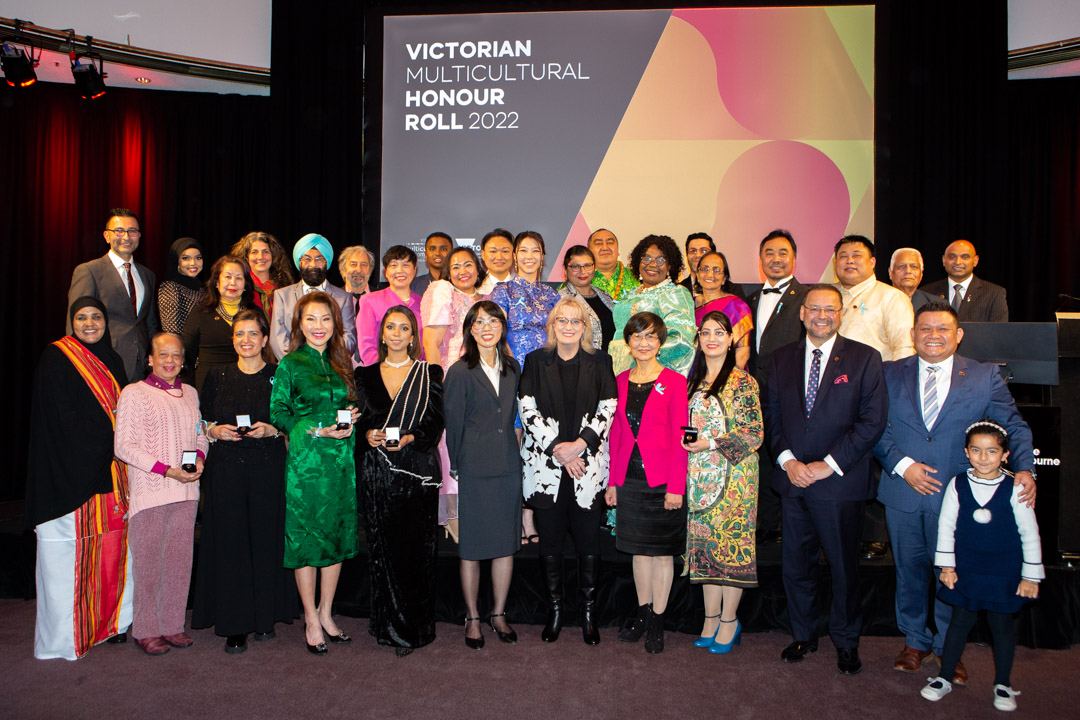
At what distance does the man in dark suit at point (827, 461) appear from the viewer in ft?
11.5

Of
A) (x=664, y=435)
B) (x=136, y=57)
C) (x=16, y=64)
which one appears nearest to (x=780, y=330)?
(x=664, y=435)

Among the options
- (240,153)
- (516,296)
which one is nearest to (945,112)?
(516,296)

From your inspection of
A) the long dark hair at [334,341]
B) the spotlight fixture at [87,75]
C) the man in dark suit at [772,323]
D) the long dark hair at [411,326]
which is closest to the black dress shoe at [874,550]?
the man in dark suit at [772,323]

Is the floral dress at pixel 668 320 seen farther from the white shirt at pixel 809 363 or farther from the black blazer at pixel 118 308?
the black blazer at pixel 118 308

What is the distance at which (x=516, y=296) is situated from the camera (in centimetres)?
424

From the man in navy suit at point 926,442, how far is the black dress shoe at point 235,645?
3.19m

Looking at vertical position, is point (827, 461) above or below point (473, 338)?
below

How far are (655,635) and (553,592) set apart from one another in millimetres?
546

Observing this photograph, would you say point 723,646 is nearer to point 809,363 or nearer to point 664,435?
point 664,435

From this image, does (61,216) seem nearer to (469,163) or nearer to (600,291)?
(469,163)

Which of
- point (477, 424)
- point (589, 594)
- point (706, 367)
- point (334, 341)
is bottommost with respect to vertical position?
point (589, 594)

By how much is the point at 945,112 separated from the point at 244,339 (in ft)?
19.3

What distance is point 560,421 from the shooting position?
373 centimetres

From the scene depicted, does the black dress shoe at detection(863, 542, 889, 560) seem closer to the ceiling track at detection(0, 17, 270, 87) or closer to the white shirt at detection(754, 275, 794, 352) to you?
the white shirt at detection(754, 275, 794, 352)
